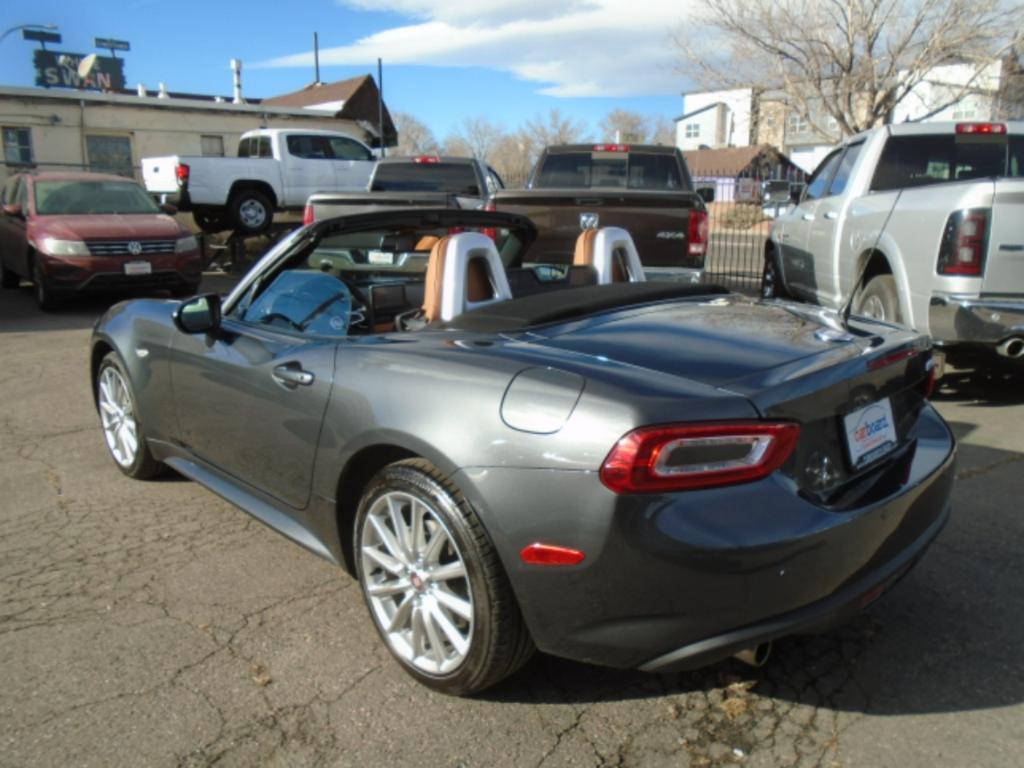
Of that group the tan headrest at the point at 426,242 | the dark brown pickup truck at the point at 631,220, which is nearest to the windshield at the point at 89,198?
the dark brown pickup truck at the point at 631,220

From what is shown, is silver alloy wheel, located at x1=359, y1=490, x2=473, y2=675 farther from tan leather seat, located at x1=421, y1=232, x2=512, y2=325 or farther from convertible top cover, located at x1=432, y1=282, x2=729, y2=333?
tan leather seat, located at x1=421, y1=232, x2=512, y2=325

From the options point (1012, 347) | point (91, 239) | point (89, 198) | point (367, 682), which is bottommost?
point (367, 682)

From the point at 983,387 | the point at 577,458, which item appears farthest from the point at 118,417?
Answer: the point at 983,387

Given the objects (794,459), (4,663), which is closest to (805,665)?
(794,459)

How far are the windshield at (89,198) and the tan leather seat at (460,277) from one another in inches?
394

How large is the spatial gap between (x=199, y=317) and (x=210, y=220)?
15974 mm

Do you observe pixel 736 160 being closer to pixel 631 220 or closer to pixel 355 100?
pixel 355 100

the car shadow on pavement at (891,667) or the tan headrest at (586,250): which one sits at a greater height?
the tan headrest at (586,250)

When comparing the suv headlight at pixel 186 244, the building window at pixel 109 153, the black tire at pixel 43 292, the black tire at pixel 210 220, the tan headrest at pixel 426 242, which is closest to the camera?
the tan headrest at pixel 426 242

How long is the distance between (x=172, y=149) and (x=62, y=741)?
27.9m

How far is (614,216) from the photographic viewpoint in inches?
302

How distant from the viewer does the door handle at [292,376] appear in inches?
119

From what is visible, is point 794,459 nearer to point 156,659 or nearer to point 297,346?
point 297,346

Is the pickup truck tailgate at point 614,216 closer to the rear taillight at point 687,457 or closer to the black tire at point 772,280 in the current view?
the black tire at point 772,280
